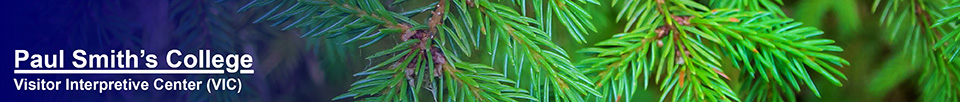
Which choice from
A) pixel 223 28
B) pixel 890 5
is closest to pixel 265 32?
pixel 223 28

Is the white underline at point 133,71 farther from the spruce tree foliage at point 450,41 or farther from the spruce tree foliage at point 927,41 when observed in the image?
the spruce tree foliage at point 927,41

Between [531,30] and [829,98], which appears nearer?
[531,30]

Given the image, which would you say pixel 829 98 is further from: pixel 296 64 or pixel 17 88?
pixel 17 88

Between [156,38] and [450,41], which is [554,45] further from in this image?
[156,38]

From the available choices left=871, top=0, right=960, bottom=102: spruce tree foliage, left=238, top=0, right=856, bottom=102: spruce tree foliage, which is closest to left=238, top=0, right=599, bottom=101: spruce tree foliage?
left=238, top=0, right=856, bottom=102: spruce tree foliage

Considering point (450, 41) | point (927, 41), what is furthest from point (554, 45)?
point (927, 41)

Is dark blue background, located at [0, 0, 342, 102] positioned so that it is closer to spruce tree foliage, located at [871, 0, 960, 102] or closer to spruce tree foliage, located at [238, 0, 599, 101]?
spruce tree foliage, located at [238, 0, 599, 101]
